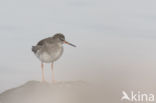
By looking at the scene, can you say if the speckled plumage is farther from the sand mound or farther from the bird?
the sand mound

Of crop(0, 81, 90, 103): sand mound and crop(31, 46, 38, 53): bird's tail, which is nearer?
crop(0, 81, 90, 103): sand mound

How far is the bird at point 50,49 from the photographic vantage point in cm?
944

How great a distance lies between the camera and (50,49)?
9.49 m

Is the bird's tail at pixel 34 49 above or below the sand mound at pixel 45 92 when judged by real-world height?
above

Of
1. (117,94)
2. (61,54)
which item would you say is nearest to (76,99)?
(117,94)

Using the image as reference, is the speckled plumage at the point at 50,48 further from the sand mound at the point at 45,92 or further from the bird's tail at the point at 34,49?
the sand mound at the point at 45,92

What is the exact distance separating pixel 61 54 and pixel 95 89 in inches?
53.0

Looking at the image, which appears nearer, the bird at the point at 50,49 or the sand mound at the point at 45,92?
the sand mound at the point at 45,92

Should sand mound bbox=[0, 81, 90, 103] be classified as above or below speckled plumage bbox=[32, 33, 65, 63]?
below

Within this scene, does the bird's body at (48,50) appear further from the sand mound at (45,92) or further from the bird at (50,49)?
the sand mound at (45,92)

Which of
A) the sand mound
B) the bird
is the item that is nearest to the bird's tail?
the bird

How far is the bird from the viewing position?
9.44 m

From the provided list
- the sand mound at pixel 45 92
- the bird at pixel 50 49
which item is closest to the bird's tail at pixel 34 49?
the bird at pixel 50 49

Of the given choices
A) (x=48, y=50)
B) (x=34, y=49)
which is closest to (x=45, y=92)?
(x=48, y=50)
